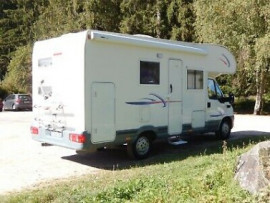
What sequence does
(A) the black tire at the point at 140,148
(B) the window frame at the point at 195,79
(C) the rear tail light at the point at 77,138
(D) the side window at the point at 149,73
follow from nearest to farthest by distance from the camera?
(C) the rear tail light at the point at 77,138
(A) the black tire at the point at 140,148
(D) the side window at the point at 149,73
(B) the window frame at the point at 195,79

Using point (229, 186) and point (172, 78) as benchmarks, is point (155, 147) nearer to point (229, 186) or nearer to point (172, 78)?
point (172, 78)

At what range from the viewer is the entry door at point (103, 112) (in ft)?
28.8

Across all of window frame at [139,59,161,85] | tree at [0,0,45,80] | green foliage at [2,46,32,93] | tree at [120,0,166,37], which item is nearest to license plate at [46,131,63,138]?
window frame at [139,59,161,85]

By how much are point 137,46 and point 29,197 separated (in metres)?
4.73

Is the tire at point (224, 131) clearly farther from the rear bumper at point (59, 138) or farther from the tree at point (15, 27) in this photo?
the tree at point (15, 27)

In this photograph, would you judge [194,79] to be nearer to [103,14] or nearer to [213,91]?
[213,91]

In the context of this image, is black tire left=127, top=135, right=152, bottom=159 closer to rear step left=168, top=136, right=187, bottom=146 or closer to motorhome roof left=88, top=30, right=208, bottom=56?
rear step left=168, top=136, right=187, bottom=146

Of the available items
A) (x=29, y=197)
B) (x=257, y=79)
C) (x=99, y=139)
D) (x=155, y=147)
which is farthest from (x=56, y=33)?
(x=29, y=197)

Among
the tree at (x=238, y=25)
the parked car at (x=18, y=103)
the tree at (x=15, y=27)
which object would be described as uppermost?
the tree at (x=15, y=27)

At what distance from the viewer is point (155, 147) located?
38.5ft

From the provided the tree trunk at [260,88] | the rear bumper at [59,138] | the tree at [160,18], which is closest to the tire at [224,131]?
the rear bumper at [59,138]

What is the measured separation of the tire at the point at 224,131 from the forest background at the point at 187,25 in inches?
324

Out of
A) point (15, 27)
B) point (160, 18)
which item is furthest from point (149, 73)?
point (15, 27)

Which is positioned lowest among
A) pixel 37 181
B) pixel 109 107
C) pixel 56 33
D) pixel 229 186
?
pixel 37 181
